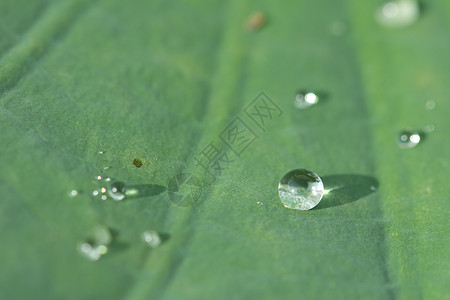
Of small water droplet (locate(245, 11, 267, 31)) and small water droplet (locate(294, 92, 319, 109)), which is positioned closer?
small water droplet (locate(294, 92, 319, 109))

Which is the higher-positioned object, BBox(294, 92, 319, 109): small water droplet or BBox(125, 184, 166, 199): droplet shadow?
BBox(294, 92, 319, 109): small water droplet

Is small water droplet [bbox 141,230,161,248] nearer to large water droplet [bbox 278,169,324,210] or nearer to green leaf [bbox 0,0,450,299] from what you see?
green leaf [bbox 0,0,450,299]

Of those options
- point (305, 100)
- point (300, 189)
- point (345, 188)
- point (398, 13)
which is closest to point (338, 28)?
point (398, 13)

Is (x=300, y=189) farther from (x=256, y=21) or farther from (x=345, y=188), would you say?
(x=256, y=21)

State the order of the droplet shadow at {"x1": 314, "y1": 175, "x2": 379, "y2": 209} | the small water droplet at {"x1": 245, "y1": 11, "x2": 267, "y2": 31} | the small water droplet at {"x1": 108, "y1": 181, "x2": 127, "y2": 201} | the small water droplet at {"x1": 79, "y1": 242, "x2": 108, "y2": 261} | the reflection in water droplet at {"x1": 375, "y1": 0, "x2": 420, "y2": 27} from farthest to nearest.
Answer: the reflection in water droplet at {"x1": 375, "y1": 0, "x2": 420, "y2": 27}
the small water droplet at {"x1": 245, "y1": 11, "x2": 267, "y2": 31}
the droplet shadow at {"x1": 314, "y1": 175, "x2": 379, "y2": 209}
the small water droplet at {"x1": 108, "y1": 181, "x2": 127, "y2": 201}
the small water droplet at {"x1": 79, "y1": 242, "x2": 108, "y2": 261}

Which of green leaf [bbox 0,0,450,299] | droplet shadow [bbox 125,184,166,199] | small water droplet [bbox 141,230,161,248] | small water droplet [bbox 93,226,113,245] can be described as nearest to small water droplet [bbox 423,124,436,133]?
green leaf [bbox 0,0,450,299]

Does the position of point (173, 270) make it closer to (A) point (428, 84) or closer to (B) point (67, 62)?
(B) point (67, 62)

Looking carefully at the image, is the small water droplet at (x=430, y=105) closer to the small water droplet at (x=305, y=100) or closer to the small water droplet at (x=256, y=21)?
the small water droplet at (x=305, y=100)
